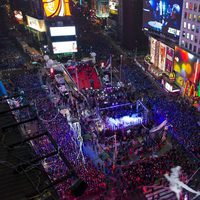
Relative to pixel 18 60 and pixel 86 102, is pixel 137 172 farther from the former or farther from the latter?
pixel 18 60

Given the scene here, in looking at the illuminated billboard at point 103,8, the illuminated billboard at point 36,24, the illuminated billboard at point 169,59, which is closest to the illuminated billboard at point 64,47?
the illuminated billboard at point 36,24

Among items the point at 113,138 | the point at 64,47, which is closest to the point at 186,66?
the point at 113,138

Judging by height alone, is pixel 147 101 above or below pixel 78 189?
below

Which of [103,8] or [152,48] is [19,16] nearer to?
[103,8]

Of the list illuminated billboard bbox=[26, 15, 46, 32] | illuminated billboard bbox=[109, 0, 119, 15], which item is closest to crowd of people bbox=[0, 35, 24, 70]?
illuminated billboard bbox=[26, 15, 46, 32]

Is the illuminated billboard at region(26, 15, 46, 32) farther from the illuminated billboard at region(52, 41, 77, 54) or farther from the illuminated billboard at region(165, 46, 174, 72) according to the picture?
the illuminated billboard at region(165, 46, 174, 72)

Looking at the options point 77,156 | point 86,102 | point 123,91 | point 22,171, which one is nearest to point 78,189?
point 22,171
